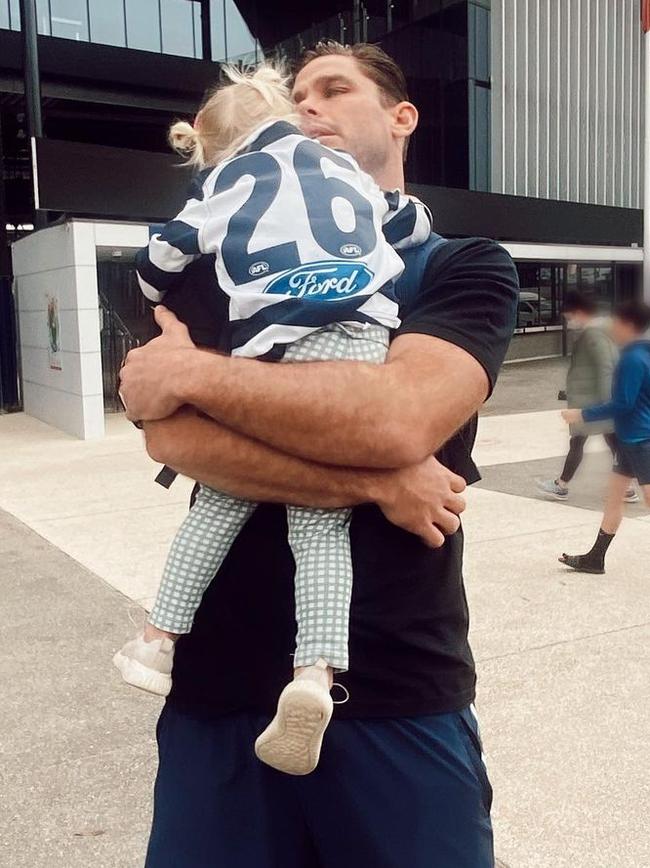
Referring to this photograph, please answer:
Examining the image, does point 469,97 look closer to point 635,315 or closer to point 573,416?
point 635,315

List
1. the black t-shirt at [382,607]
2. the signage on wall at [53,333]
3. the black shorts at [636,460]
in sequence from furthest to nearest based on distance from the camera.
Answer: the signage on wall at [53,333], the black shorts at [636,460], the black t-shirt at [382,607]

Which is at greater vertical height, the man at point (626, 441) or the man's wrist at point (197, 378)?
the man's wrist at point (197, 378)

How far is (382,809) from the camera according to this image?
1.57 metres

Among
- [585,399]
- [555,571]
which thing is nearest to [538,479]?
[585,399]

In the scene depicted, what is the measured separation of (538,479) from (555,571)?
3.42 m

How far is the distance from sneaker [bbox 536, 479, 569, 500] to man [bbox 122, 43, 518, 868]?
23.0 ft

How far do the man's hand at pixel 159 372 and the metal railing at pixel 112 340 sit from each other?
15581 mm

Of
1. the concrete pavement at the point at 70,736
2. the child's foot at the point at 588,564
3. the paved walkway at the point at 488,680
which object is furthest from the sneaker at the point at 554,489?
the concrete pavement at the point at 70,736

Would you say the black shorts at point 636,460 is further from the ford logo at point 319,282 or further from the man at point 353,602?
the ford logo at point 319,282

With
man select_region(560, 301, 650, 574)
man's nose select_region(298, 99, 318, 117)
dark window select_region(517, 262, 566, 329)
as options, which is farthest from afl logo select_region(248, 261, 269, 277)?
dark window select_region(517, 262, 566, 329)

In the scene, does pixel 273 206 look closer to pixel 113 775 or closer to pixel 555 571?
pixel 113 775

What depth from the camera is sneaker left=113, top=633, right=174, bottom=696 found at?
171 cm

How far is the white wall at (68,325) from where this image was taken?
1353 cm

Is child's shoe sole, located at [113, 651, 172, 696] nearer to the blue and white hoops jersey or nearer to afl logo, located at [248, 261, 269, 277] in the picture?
the blue and white hoops jersey
